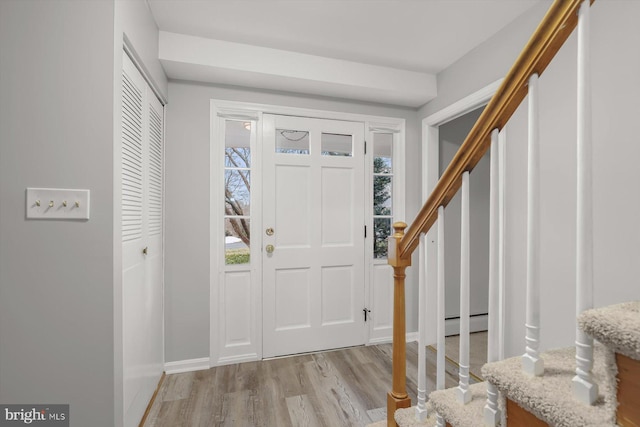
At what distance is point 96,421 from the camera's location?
1222 millimetres

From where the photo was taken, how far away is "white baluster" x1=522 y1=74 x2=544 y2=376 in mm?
790

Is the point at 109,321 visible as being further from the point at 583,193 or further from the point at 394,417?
the point at 583,193

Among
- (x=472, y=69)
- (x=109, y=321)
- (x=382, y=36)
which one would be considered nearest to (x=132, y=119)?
(x=109, y=321)

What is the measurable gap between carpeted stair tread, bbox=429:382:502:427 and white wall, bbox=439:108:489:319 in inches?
84.6

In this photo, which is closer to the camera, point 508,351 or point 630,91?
point 630,91

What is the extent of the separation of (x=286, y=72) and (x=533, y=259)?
82.6 inches

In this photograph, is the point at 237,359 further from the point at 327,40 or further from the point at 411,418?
the point at 327,40

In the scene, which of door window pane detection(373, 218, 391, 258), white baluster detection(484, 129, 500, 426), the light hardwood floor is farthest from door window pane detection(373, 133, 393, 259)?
white baluster detection(484, 129, 500, 426)

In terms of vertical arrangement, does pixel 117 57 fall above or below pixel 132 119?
above

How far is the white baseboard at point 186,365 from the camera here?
7.58ft

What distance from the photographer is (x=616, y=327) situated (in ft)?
1.91

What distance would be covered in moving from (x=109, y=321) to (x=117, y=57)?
1.14 m

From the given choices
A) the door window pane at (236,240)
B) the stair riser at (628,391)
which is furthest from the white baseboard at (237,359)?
the stair riser at (628,391)

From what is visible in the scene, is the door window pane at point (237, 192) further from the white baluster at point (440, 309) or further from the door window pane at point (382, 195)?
the white baluster at point (440, 309)
